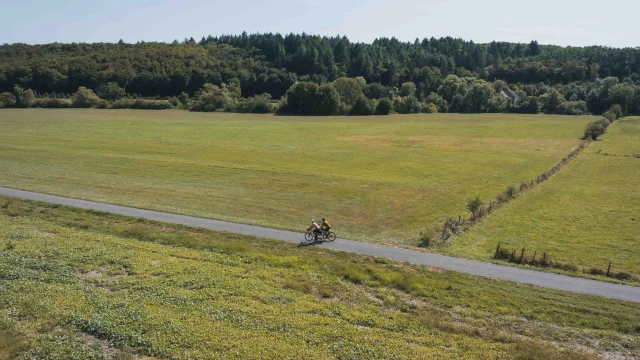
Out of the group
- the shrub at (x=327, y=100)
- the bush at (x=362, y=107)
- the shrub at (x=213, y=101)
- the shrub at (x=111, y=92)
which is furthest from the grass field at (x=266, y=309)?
the shrub at (x=111, y=92)

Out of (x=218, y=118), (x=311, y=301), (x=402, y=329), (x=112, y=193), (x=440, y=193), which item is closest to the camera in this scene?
(x=402, y=329)

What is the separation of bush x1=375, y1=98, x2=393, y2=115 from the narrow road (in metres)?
125

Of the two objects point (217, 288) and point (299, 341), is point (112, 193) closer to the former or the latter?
point (217, 288)

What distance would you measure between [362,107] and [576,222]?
383 ft

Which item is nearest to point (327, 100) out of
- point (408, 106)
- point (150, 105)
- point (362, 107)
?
point (362, 107)

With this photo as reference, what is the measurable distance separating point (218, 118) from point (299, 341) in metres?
128

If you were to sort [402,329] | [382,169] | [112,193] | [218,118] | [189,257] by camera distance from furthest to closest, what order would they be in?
[218,118] < [382,169] < [112,193] < [189,257] < [402,329]

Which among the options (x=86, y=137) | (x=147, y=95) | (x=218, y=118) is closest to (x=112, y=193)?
(x=86, y=137)

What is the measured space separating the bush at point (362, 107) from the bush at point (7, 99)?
413ft

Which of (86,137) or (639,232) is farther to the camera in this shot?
(86,137)

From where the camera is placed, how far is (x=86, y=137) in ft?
306

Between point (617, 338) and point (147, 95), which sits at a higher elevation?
point (147, 95)

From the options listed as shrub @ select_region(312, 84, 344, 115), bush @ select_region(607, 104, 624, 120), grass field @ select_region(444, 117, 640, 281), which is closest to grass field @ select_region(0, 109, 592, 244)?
grass field @ select_region(444, 117, 640, 281)

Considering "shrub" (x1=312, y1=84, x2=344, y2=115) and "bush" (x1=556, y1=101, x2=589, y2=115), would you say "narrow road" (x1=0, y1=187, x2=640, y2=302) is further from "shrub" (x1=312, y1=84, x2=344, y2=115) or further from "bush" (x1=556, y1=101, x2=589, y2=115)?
"bush" (x1=556, y1=101, x2=589, y2=115)
